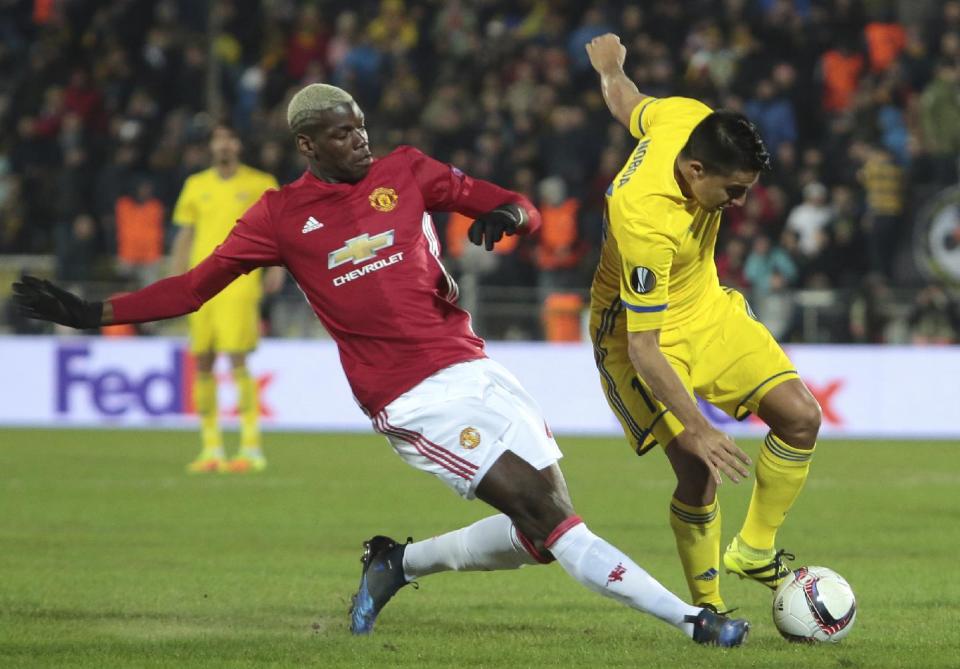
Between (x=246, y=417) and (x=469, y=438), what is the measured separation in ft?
25.7

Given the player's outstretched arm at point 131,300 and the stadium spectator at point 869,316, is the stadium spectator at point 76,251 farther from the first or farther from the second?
the player's outstretched arm at point 131,300

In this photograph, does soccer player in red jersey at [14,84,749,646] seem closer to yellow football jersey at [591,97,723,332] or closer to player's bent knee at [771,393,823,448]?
Answer: yellow football jersey at [591,97,723,332]

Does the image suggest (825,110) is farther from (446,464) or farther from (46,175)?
(446,464)

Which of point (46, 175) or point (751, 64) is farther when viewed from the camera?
point (46, 175)

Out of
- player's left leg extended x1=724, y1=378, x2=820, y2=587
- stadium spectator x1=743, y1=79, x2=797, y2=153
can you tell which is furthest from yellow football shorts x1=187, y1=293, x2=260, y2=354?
stadium spectator x1=743, y1=79, x2=797, y2=153

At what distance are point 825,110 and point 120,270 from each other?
8.41 meters

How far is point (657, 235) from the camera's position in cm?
624

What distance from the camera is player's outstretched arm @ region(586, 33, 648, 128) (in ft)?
23.7

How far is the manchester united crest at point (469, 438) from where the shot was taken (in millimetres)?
6062

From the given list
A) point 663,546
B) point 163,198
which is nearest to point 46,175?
point 163,198

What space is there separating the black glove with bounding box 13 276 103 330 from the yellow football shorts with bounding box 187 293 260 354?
685 centimetres

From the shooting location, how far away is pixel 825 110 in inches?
800

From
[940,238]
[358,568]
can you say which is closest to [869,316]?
[940,238]

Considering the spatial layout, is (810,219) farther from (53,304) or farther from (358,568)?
(53,304)
